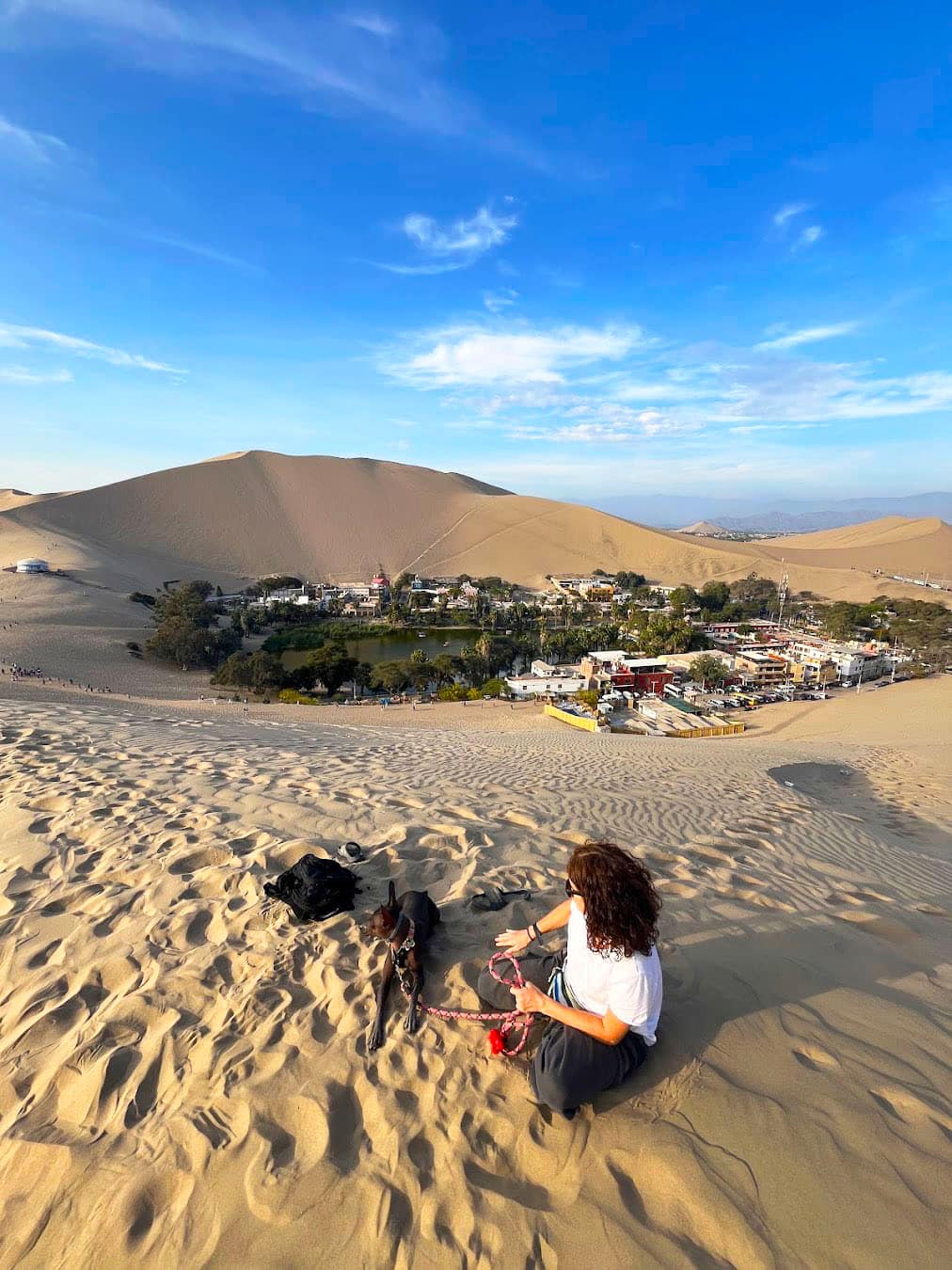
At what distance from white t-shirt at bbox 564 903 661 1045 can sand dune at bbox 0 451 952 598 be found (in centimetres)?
6559

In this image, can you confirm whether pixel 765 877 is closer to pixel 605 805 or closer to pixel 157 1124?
pixel 605 805

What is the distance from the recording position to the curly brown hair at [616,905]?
2.29m

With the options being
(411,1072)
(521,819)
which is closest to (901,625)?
(521,819)

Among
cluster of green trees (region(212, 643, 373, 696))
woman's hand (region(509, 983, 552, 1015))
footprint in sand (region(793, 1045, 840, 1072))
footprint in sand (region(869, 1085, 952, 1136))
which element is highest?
woman's hand (region(509, 983, 552, 1015))

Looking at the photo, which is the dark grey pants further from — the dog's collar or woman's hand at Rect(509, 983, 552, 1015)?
the dog's collar

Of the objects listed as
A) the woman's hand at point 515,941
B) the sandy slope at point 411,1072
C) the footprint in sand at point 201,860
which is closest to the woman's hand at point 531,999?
the sandy slope at point 411,1072

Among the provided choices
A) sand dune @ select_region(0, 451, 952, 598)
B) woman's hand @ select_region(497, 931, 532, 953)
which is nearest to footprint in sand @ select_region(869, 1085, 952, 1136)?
woman's hand @ select_region(497, 931, 532, 953)

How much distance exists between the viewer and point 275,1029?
8.73ft

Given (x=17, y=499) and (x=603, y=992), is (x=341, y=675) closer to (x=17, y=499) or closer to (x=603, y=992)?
(x=603, y=992)

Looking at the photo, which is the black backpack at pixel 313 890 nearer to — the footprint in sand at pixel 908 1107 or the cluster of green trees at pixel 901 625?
the footprint in sand at pixel 908 1107

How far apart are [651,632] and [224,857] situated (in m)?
41.5

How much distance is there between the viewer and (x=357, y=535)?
93812mm

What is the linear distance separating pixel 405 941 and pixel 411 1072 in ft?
1.83

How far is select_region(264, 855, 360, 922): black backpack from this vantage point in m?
3.38
